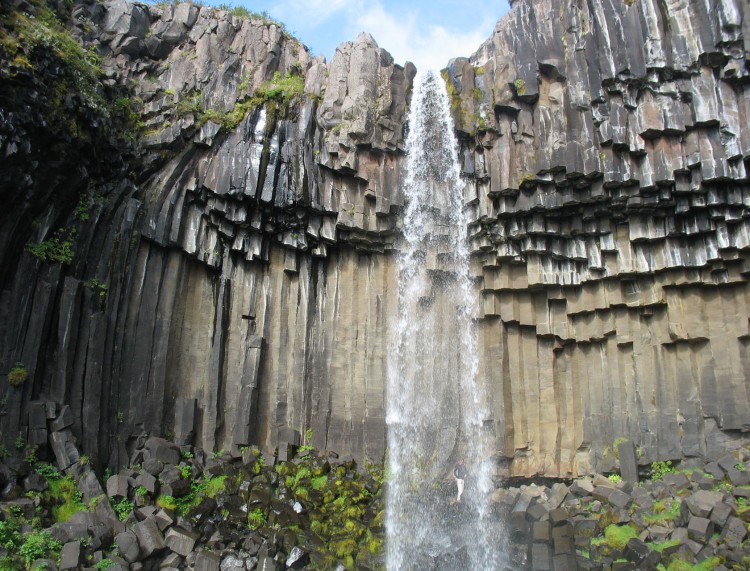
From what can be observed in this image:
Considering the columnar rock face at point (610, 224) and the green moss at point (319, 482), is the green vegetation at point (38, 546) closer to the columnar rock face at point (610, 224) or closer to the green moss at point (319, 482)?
the green moss at point (319, 482)

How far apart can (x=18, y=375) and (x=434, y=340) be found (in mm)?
9592

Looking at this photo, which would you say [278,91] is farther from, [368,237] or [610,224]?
[610,224]

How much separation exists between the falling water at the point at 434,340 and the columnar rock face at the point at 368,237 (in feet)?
1.53

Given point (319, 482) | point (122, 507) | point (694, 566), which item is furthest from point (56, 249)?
point (694, 566)

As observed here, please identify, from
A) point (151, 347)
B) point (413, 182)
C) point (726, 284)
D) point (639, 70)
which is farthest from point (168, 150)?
point (726, 284)

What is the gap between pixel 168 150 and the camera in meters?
15.6

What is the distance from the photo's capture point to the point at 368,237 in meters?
16.5

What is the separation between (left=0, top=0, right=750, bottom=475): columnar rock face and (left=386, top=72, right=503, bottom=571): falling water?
465 mm

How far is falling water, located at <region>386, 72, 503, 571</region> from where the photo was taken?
15539mm

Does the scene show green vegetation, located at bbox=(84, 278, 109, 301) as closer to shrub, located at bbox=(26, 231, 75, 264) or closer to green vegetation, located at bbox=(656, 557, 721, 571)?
shrub, located at bbox=(26, 231, 75, 264)

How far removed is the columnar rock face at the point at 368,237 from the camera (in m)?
13.3

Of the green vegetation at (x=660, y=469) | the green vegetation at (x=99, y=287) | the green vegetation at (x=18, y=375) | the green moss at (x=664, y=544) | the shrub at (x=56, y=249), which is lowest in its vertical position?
the green moss at (x=664, y=544)

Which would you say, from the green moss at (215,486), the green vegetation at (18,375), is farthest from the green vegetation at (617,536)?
the green vegetation at (18,375)

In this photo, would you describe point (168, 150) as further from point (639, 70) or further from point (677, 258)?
point (677, 258)
